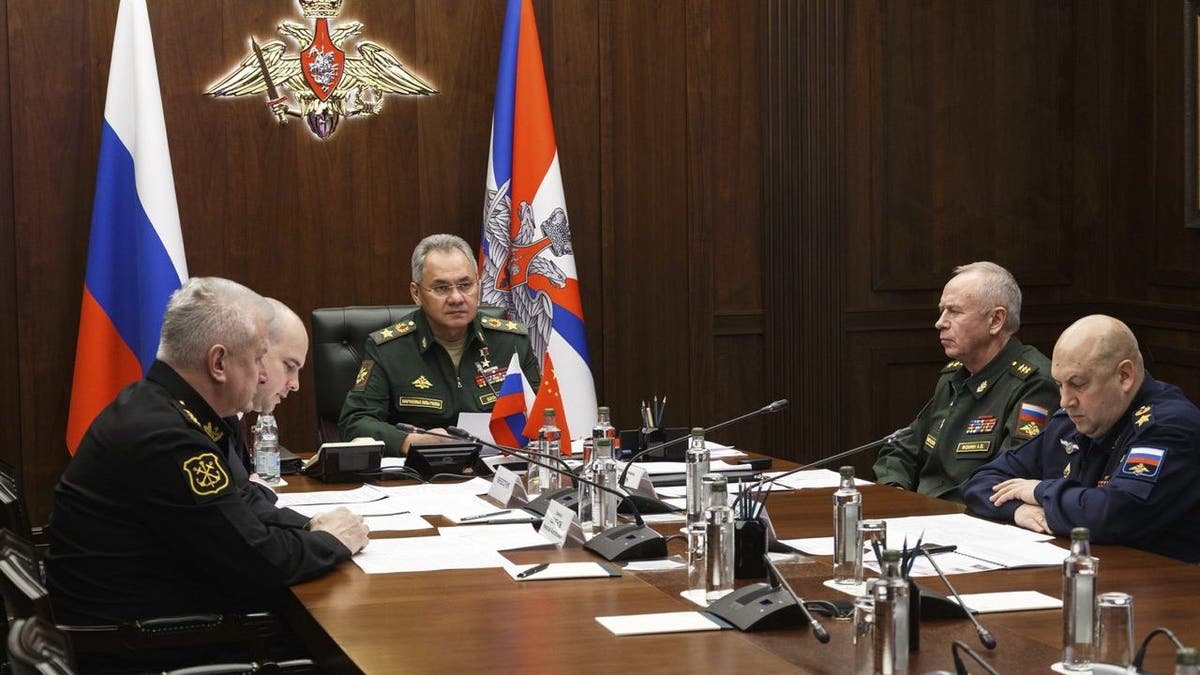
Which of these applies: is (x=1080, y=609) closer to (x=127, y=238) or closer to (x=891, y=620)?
(x=891, y=620)

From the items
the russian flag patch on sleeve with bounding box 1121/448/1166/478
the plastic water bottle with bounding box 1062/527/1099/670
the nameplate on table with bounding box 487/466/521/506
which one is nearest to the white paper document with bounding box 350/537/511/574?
the nameplate on table with bounding box 487/466/521/506

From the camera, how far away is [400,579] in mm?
2760

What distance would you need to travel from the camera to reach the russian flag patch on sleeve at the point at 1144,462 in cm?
303

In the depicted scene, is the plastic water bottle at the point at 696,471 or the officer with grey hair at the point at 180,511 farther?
the plastic water bottle at the point at 696,471

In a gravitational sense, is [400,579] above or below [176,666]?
above

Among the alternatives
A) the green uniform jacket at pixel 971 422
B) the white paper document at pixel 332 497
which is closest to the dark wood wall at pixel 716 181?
the green uniform jacket at pixel 971 422

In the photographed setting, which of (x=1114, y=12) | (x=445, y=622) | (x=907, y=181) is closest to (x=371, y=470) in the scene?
(x=445, y=622)

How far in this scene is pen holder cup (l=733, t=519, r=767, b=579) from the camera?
2.71 meters

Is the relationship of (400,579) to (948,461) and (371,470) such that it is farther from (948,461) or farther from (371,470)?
(948,461)

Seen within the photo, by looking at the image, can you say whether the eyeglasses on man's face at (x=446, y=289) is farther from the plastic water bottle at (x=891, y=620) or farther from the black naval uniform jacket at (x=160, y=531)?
the plastic water bottle at (x=891, y=620)

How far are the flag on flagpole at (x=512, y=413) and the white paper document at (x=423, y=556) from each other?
41.8 inches

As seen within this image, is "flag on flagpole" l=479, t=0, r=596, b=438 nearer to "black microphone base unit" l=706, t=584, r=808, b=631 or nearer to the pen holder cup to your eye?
the pen holder cup

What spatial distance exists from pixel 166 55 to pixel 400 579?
3.39m

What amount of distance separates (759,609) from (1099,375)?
1.22 meters
